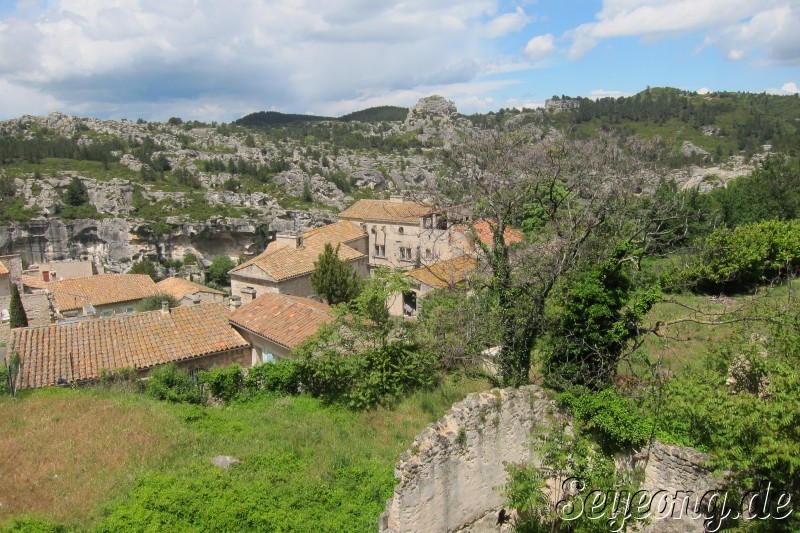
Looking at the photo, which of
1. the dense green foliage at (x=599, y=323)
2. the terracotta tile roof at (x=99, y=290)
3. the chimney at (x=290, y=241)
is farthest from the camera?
the terracotta tile roof at (x=99, y=290)

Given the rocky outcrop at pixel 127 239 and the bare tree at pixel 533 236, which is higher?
the bare tree at pixel 533 236

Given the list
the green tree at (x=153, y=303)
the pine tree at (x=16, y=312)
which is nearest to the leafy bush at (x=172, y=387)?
the pine tree at (x=16, y=312)

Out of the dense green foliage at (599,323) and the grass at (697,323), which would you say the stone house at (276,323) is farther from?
the grass at (697,323)

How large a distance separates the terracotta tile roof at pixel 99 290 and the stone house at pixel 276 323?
21.7m

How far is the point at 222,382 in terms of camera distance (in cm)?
1534

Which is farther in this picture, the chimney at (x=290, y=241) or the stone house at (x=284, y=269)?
the chimney at (x=290, y=241)

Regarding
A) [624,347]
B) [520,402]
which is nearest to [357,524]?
[520,402]

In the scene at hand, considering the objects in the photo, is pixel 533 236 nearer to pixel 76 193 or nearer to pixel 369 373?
pixel 369 373

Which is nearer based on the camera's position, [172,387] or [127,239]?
[172,387]

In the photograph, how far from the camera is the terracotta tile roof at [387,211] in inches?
1556

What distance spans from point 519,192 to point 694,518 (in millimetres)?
10837

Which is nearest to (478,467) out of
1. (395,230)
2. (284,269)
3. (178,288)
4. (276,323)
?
(276,323)

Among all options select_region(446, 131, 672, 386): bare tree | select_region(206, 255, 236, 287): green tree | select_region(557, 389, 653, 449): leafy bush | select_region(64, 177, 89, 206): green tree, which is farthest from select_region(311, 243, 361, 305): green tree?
select_region(64, 177, 89, 206): green tree

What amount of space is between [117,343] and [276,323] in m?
5.39
